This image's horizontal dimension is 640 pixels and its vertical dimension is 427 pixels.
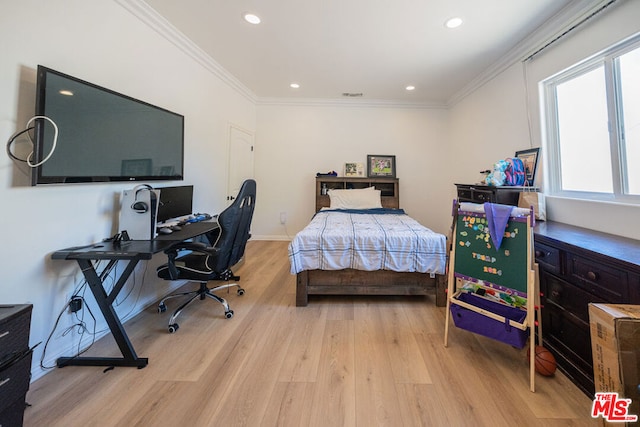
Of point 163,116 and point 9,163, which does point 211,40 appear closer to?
point 163,116

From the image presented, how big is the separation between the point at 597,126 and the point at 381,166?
294cm

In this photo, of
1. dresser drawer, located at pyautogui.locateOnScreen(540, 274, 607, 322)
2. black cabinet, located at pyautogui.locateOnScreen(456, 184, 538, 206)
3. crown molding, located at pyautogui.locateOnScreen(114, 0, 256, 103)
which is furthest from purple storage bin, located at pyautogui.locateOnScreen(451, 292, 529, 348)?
crown molding, located at pyautogui.locateOnScreen(114, 0, 256, 103)

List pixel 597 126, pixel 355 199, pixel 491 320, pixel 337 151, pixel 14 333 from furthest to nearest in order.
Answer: pixel 337 151 < pixel 355 199 < pixel 597 126 < pixel 491 320 < pixel 14 333

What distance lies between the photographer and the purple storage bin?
1.45 meters

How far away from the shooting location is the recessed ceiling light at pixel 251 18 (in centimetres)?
Result: 231

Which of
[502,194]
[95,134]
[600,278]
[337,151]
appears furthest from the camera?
[337,151]

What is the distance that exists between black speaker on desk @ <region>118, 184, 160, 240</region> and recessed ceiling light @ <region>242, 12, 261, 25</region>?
1855mm

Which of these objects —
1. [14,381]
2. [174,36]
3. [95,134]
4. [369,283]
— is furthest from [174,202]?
[369,283]

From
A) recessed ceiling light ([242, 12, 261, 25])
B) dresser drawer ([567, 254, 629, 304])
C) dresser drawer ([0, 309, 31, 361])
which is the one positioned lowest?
dresser drawer ([0, 309, 31, 361])

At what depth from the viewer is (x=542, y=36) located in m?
2.41

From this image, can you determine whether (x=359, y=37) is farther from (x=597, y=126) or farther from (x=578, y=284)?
(x=578, y=284)

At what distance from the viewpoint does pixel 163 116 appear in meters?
2.26

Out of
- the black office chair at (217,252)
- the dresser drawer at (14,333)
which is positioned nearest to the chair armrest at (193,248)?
the black office chair at (217,252)

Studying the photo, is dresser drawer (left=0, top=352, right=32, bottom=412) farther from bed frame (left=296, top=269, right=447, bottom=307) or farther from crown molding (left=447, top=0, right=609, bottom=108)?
crown molding (left=447, top=0, right=609, bottom=108)
